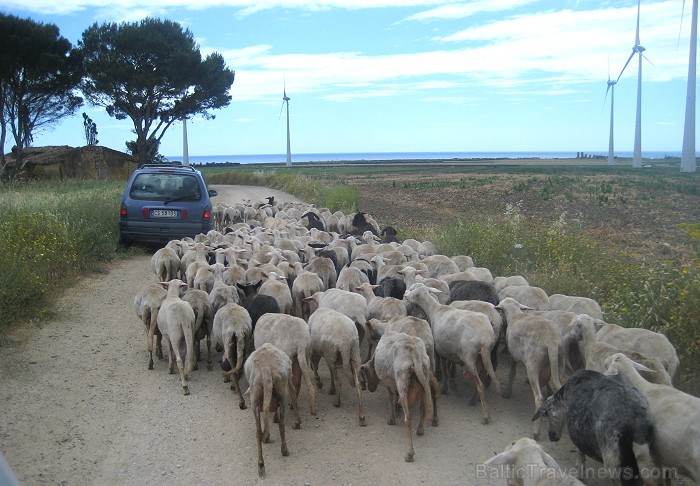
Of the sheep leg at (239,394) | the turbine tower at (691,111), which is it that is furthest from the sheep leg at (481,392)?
the turbine tower at (691,111)

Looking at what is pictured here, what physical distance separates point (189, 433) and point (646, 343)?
4502 mm

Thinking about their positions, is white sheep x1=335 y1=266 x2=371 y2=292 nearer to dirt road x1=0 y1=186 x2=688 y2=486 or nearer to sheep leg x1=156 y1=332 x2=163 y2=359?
dirt road x1=0 y1=186 x2=688 y2=486

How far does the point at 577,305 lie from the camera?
307 inches

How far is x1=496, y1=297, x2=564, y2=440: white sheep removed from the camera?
6320mm

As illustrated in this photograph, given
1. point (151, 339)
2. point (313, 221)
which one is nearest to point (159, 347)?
point (151, 339)

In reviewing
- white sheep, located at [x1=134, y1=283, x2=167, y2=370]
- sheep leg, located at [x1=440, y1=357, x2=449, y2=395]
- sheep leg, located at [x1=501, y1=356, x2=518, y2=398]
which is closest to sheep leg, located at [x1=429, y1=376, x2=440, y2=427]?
sheep leg, located at [x1=440, y1=357, x2=449, y2=395]

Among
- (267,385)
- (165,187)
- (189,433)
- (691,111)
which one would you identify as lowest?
(189,433)

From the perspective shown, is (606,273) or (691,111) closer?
(606,273)

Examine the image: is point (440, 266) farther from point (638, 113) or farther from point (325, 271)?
point (638, 113)

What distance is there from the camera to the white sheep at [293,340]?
6.62 m

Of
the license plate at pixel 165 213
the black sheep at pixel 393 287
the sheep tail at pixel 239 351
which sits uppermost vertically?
the license plate at pixel 165 213

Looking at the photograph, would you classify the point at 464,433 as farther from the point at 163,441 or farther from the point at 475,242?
the point at 475,242

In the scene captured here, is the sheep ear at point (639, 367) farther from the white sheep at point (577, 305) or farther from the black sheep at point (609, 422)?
the white sheep at point (577, 305)

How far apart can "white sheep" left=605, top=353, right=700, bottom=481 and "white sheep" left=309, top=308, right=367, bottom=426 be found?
280 cm
